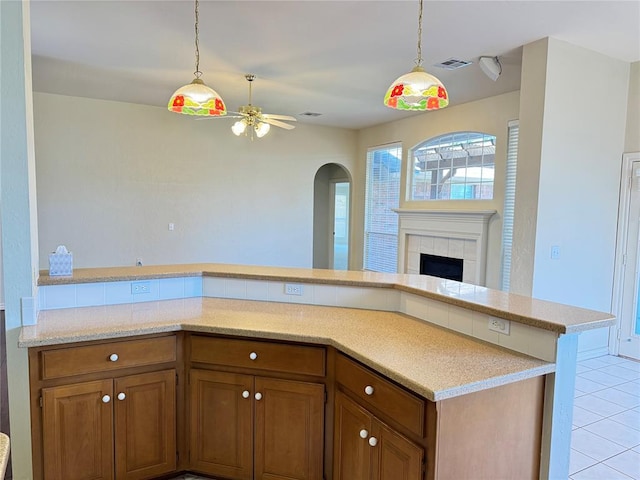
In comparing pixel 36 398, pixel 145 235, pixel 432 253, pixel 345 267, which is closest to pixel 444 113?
pixel 432 253

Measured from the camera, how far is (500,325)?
6.29 ft

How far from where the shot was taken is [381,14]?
10.3ft

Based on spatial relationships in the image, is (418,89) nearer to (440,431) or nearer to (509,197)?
(440,431)

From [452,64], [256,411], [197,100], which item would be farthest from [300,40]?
[256,411]

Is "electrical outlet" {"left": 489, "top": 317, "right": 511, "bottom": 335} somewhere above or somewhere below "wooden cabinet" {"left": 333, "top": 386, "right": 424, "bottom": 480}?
above

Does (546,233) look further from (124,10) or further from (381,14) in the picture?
(124,10)

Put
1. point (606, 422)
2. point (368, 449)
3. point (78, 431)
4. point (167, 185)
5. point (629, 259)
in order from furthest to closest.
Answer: point (167, 185) < point (629, 259) < point (606, 422) < point (78, 431) < point (368, 449)

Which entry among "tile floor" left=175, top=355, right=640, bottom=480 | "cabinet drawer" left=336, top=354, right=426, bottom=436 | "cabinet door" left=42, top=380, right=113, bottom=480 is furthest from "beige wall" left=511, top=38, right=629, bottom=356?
"cabinet door" left=42, top=380, right=113, bottom=480

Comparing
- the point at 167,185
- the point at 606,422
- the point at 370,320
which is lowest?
the point at 606,422

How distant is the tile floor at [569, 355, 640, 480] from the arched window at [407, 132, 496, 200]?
93.8 inches

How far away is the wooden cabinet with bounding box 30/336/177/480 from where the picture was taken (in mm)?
1984

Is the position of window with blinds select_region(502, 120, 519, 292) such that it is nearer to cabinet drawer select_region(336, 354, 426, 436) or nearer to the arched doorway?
cabinet drawer select_region(336, 354, 426, 436)

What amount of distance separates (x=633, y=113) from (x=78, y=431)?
5.31 m

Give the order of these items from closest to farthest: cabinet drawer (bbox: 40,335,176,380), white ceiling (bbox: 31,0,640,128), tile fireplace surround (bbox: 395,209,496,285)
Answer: cabinet drawer (bbox: 40,335,176,380)
white ceiling (bbox: 31,0,640,128)
tile fireplace surround (bbox: 395,209,496,285)
